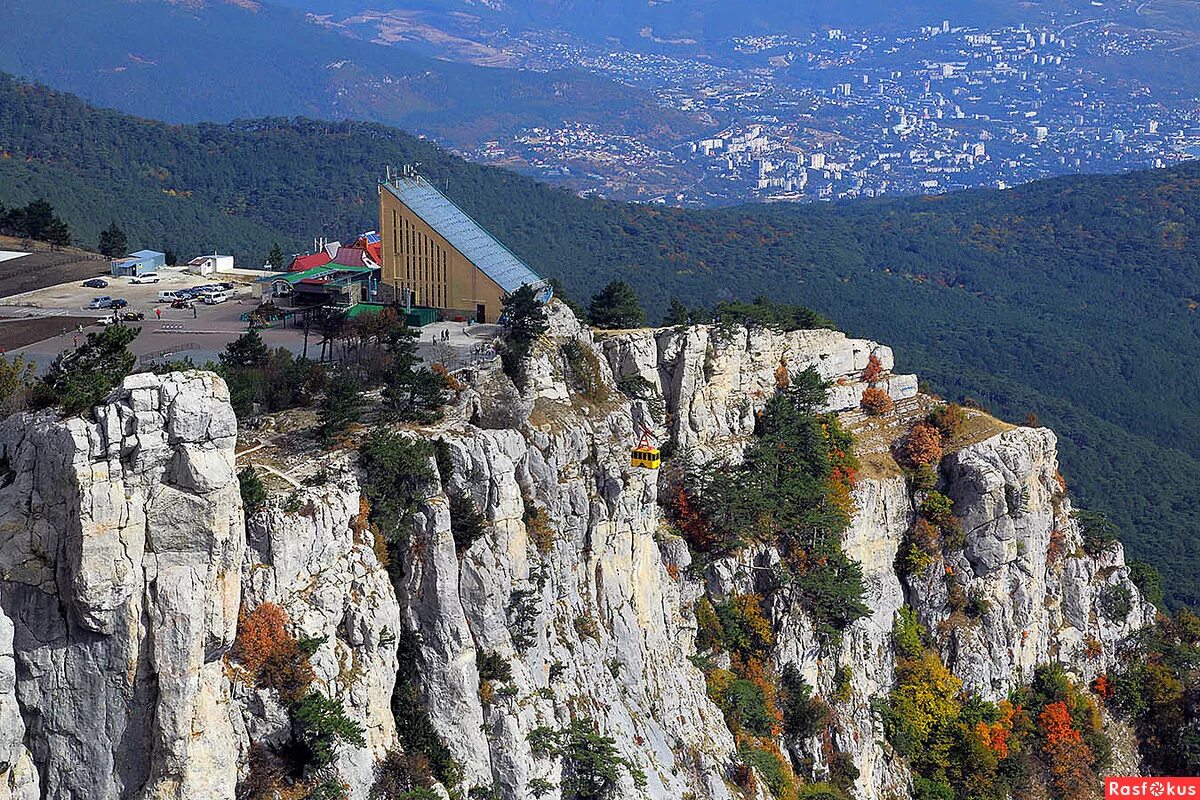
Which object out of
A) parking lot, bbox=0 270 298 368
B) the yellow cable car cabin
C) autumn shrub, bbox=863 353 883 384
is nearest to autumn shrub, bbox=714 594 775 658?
the yellow cable car cabin

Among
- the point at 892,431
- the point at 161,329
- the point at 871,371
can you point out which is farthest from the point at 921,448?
the point at 161,329

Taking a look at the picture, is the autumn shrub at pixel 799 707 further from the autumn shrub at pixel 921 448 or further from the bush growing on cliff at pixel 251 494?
the bush growing on cliff at pixel 251 494

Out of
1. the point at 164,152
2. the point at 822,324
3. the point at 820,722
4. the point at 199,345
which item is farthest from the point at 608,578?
the point at 164,152

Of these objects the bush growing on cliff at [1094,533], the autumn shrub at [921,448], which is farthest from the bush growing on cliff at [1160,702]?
the autumn shrub at [921,448]

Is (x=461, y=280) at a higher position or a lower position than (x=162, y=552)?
higher

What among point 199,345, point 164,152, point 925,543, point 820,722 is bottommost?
point 820,722

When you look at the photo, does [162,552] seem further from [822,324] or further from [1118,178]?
[1118,178]

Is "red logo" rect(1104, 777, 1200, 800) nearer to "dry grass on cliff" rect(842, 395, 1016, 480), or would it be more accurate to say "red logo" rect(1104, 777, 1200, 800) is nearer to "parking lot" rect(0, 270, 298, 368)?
"dry grass on cliff" rect(842, 395, 1016, 480)

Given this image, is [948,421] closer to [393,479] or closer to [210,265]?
[393,479]
